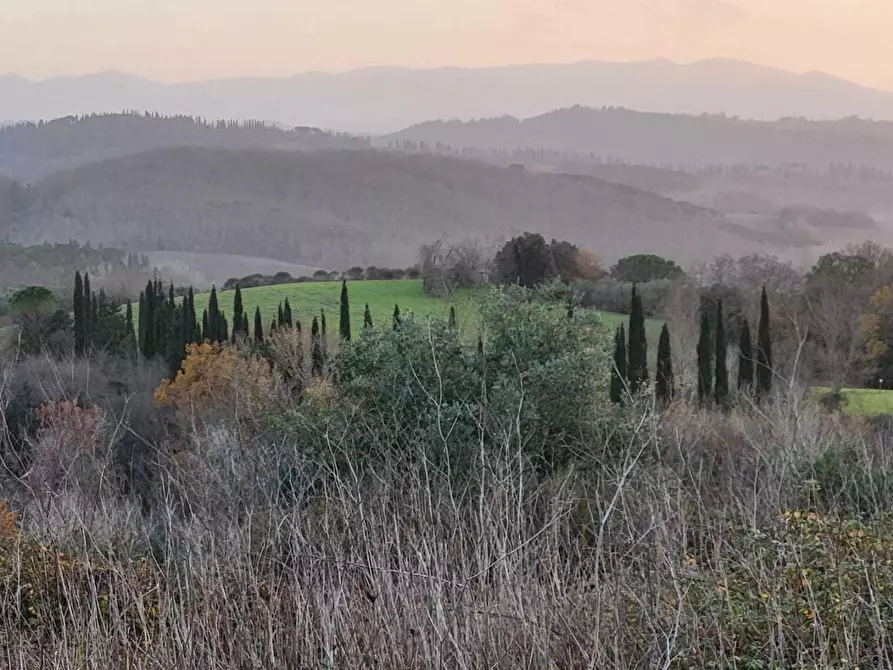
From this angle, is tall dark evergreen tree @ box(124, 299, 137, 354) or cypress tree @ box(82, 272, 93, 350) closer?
cypress tree @ box(82, 272, 93, 350)

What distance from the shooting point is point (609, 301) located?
44781 mm

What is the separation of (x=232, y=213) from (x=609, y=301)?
78363mm

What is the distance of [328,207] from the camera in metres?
112

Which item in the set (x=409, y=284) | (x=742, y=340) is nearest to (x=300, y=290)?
(x=409, y=284)

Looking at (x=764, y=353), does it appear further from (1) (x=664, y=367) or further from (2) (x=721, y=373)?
(1) (x=664, y=367)

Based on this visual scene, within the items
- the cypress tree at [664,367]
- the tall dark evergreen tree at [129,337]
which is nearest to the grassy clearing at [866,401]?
the cypress tree at [664,367]

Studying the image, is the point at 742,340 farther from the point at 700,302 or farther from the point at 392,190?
the point at 392,190

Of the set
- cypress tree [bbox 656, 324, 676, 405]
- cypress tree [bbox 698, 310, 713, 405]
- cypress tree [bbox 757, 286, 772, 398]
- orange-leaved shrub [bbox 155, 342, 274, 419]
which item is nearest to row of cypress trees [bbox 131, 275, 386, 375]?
orange-leaved shrub [bbox 155, 342, 274, 419]

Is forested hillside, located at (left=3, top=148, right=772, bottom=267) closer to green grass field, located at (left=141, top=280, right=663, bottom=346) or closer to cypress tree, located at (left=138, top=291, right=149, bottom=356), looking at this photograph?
green grass field, located at (left=141, top=280, right=663, bottom=346)

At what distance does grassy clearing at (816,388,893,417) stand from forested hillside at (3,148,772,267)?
38573 millimetres

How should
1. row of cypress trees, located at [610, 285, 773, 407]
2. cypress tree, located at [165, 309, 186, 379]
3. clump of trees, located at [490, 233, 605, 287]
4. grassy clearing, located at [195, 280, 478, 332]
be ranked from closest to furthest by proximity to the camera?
row of cypress trees, located at [610, 285, 773, 407] < cypress tree, located at [165, 309, 186, 379] < clump of trees, located at [490, 233, 605, 287] < grassy clearing, located at [195, 280, 478, 332]

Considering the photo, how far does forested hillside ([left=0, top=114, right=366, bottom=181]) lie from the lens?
361ft

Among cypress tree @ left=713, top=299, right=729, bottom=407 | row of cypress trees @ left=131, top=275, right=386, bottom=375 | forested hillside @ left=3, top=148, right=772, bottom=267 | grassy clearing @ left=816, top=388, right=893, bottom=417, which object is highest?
forested hillside @ left=3, top=148, right=772, bottom=267

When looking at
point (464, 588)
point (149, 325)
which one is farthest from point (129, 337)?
point (464, 588)
